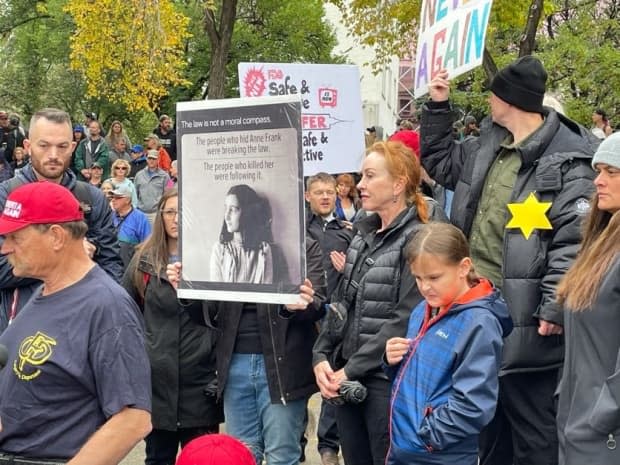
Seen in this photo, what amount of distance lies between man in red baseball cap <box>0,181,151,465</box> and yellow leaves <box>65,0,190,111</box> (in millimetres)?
15917

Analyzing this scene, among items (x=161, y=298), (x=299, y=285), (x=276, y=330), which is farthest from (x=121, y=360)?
(x=161, y=298)

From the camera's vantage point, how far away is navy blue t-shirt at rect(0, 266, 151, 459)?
9.37 feet

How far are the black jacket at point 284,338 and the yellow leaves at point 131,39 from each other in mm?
14841

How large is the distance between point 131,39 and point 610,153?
16615 mm

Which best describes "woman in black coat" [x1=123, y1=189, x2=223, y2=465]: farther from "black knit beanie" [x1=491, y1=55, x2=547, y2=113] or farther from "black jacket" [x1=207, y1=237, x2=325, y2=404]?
"black knit beanie" [x1=491, y1=55, x2=547, y2=113]

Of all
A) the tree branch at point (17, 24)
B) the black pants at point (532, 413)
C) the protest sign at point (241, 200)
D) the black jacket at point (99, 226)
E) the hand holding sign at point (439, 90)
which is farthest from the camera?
the tree branch at point (17, 24)

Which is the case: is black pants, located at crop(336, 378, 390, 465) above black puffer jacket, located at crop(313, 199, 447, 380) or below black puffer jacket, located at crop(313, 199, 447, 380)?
below

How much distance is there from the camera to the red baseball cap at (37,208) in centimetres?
296

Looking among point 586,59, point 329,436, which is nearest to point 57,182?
point 329,436

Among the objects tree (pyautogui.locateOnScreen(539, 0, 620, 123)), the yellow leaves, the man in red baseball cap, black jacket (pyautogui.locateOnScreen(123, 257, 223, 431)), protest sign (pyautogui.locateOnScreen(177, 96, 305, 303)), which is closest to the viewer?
the man in red baseball cap

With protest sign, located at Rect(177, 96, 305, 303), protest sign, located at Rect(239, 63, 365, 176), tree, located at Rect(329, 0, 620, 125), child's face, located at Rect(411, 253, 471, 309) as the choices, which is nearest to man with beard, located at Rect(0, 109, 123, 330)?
protest sign, located at Rect(177, 96, 305, 303)

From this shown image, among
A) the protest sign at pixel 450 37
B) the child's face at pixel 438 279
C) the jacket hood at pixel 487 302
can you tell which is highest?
the protest sign at pixel 450 37

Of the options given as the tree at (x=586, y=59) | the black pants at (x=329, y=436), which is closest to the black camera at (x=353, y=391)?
the black pants at (x=329, y=436)

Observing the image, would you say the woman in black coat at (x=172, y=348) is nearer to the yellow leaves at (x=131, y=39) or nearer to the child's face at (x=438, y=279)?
the child's face at (x=438, y=279)
